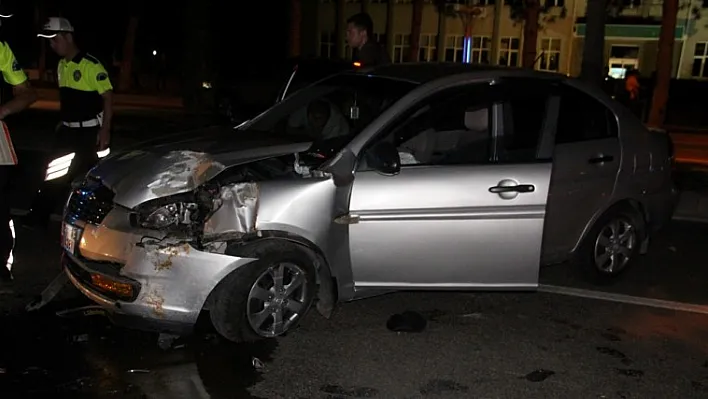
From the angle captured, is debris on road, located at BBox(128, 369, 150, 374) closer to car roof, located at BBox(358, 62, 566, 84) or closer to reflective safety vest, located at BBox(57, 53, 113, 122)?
car roof, located at BBox(358, 62, 566, 84)

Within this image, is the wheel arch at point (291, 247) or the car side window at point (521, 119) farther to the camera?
the car side window at point (521, 119)

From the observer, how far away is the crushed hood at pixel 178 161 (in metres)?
4.54

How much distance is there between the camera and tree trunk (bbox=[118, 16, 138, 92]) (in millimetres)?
34862

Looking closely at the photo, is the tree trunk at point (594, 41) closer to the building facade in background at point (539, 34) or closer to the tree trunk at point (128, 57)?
the building facade in background at point (539, 34)

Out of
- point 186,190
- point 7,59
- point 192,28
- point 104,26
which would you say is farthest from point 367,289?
point 104,26

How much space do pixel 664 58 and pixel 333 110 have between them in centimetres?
2059

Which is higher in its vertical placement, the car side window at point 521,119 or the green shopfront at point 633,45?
the car side window at point 521,119

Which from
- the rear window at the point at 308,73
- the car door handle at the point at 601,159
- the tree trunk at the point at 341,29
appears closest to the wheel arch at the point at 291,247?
the car door handle at the point at 601,159

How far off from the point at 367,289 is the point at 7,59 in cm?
294

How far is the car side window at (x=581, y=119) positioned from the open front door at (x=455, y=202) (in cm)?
46

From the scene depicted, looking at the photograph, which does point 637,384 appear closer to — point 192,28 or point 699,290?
point 699,290

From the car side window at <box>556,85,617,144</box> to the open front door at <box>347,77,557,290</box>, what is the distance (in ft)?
1.52

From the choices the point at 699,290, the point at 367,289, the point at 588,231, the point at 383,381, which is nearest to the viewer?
the point at 383,381

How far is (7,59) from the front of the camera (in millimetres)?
5492
